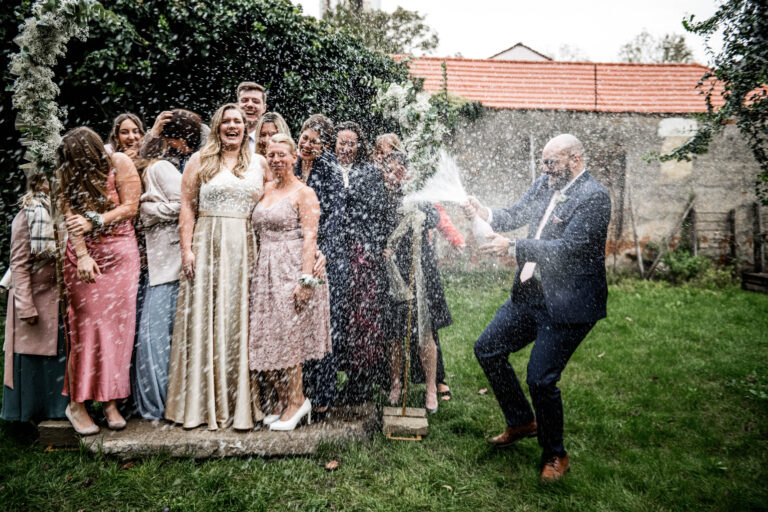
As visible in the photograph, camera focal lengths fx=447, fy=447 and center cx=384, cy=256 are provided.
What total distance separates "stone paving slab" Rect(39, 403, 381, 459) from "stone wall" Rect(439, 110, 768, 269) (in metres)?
7.82

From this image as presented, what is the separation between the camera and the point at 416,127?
15.6 feet

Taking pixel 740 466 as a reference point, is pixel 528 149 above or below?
above

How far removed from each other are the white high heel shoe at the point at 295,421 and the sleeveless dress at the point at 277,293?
0.40m

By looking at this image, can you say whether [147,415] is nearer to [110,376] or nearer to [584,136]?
[110,376]

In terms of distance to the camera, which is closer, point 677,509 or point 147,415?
point 677,509

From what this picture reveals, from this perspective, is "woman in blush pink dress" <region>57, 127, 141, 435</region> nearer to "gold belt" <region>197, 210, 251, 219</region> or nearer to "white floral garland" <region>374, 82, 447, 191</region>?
"gold belt" <region>197, 210, 251, 219</region>

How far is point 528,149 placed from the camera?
454 inches

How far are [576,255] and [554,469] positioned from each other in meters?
1.56

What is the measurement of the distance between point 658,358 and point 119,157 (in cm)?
639

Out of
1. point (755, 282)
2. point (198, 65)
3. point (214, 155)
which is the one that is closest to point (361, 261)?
point (214, 155)

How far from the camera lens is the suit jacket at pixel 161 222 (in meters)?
3.83

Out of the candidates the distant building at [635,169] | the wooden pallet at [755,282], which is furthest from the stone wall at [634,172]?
the wooden pallet at [755,282]

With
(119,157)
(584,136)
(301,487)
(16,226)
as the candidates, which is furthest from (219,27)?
(584,136)

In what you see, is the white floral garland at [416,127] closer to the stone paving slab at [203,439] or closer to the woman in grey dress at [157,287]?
the woman in grey dress at [157,287]
